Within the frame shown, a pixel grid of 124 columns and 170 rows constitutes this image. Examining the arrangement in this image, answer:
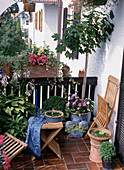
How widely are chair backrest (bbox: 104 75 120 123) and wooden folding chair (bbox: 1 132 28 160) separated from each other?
5.20 ft

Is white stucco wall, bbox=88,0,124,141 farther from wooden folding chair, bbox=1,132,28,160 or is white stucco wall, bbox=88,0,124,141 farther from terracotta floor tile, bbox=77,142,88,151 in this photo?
wooden folding chair, bbox=1,132,28,160

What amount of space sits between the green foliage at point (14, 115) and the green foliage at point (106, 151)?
4.43 ft

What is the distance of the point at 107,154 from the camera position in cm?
361

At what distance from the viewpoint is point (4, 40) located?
9.10 m

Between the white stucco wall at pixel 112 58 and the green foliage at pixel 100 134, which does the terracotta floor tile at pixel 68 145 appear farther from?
the white stucco wall at pixel 112 58

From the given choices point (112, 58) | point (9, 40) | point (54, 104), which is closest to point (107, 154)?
point (54, 104)

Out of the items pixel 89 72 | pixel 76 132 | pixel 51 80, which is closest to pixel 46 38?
pixel 89 72

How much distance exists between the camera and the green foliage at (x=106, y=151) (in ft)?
11.8

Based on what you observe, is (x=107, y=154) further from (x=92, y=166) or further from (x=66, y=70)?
(x=66, y=70)

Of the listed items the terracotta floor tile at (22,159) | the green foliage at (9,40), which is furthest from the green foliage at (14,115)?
the green foliage at (9,40)

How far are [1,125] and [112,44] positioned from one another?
8.07ft

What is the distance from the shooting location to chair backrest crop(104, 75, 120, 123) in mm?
4000

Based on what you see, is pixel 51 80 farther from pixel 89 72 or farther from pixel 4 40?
pixel 4 40

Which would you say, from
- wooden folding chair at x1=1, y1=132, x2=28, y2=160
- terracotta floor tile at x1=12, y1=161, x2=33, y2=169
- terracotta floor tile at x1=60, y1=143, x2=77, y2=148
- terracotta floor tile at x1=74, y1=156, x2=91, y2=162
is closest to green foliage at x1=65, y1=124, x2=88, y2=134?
terracotta floor tile at x1=60, y1=143, x2=77, y2=148
